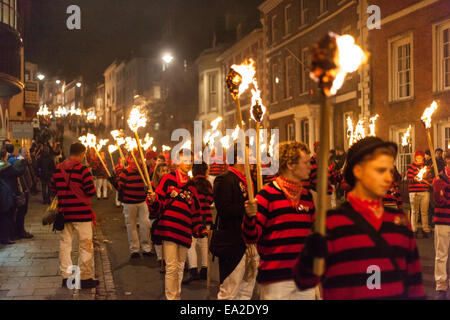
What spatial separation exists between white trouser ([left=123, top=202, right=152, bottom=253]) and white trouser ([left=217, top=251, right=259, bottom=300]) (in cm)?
458

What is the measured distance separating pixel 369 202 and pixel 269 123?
3060cm

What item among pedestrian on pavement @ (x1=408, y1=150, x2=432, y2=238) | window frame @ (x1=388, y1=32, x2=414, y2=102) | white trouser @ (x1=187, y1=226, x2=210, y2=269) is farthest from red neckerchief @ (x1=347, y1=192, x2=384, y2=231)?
window frame @ (x1=388, y1=32, x2=414, y2=102)

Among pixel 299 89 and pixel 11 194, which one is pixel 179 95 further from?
pixel 11 194

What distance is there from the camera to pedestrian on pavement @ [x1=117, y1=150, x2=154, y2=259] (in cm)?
1012

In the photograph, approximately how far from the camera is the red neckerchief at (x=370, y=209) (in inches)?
123

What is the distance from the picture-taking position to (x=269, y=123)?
33.6m

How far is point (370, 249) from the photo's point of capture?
3066mm

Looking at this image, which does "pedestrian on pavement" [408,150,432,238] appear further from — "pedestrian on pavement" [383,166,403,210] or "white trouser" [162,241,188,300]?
"white trouser" [162,241,188,300]

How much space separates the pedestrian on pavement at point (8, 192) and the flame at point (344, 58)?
31.6ft

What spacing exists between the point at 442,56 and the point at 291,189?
15.3 meters

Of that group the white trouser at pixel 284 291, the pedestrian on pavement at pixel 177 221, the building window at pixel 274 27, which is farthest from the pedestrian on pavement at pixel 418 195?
the building window at pixel 274 27

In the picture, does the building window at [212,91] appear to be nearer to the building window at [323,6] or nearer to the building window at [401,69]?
the building window at [323,6]

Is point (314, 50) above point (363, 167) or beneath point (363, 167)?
above

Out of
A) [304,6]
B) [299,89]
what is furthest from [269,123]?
[304,6]
